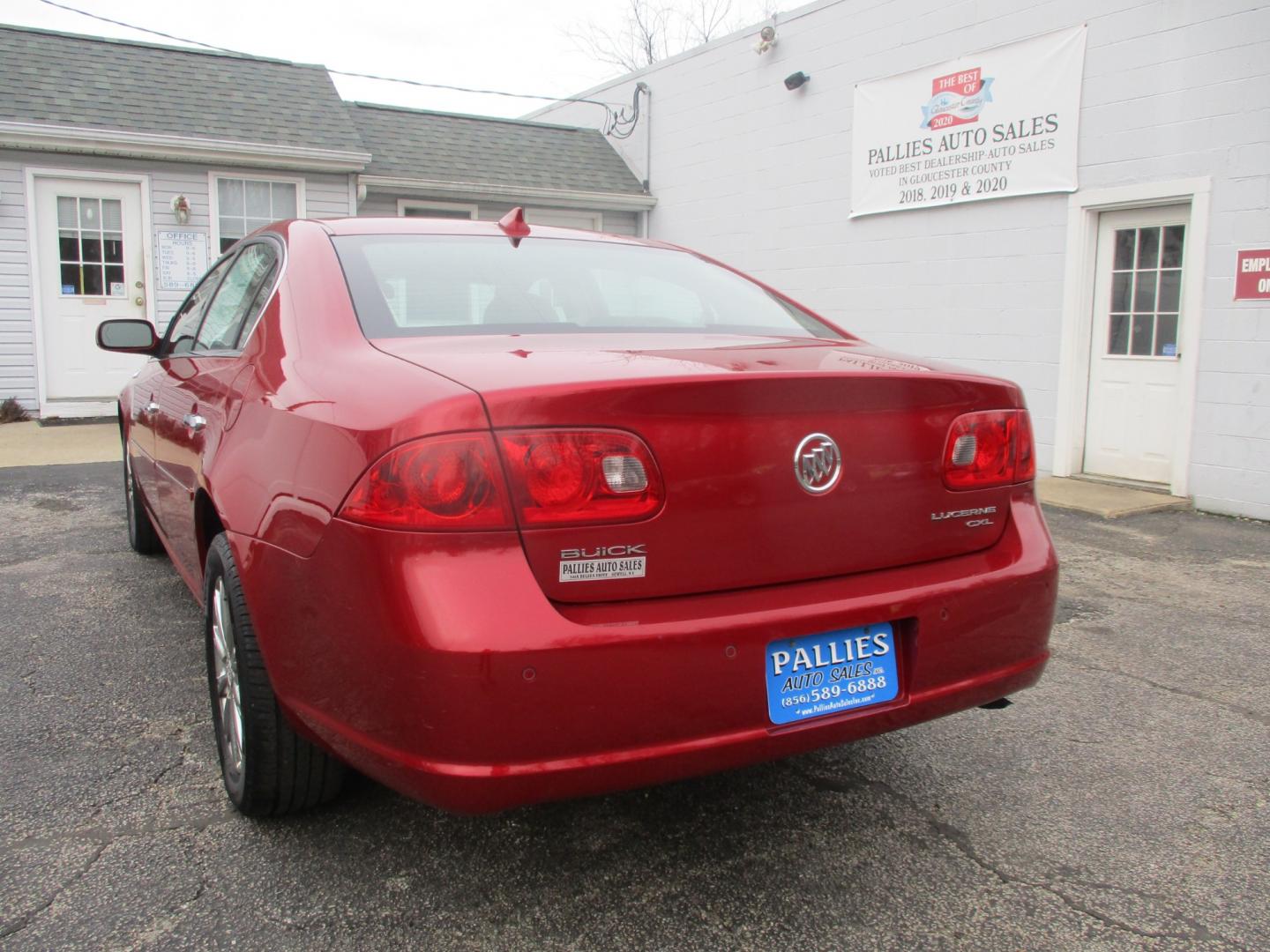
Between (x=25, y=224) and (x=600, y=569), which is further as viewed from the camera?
(x=25, y=224)

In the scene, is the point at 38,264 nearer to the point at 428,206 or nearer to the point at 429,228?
the point at 428,206

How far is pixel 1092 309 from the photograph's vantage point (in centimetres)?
804

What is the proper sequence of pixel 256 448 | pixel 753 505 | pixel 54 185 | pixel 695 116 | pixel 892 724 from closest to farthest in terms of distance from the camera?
pixel 753 505
pixel 892 724
pixel 256 448
pixel 54 185
pixel 695 116

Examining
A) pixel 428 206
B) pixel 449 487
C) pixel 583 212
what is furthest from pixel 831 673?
pixel 583 212

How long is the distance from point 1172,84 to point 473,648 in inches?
296

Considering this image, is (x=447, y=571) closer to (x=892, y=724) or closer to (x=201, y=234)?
(x=892, y=724)

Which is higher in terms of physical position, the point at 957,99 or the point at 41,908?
the point at 957,99

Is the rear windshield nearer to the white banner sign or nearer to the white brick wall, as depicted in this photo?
the white brick wall

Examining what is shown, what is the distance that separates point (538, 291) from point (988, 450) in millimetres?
1166

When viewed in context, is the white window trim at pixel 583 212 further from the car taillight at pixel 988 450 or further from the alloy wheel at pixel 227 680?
the car taillight at pixel 988 450

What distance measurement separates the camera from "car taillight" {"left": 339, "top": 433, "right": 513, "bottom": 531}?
1784 millimetres

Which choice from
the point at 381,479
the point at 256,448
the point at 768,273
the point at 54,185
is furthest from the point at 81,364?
the point at 381,479

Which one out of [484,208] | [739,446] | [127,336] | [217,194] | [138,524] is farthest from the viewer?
[484,208]

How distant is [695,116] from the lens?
496 inches
